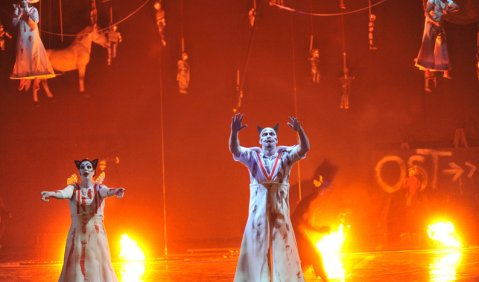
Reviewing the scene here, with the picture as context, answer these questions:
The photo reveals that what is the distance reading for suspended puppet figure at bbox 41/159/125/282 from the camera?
6.64 meters

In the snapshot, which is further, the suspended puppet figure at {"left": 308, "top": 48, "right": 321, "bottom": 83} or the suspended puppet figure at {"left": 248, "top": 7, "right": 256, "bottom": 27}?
Answer: the suspended puppet figure at {"left": 308, "top": 48, "right": 321, "bottom": 83}

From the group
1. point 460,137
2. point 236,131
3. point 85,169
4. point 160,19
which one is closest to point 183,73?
point 160,19

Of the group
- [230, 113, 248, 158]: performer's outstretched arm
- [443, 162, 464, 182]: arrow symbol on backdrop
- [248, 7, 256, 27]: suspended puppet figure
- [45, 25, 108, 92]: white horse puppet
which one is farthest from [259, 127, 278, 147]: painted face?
[443, 162, 464, 182]: arrow symbol on backdrop

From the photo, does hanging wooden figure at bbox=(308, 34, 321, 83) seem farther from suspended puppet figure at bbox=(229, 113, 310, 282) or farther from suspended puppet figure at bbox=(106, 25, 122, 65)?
suspended puppet figure at bbox=(229, 113, 310, 282)

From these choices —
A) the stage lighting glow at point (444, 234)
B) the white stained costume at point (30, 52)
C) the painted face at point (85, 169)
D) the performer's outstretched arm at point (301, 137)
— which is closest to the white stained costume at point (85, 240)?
the painted face at point (85, 169)

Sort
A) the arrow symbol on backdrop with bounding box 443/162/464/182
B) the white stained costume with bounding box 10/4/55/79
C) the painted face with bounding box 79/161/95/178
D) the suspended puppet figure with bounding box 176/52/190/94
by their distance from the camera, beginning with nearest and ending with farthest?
the painted face with bounding box 79/161/95/178 → the white stained costume with bounding box 10/4/55/79 → the suspended puppet figure with bounding box 176/52/190/94 → the arrow symbol on backdrop with bounding box 443/162/464/182

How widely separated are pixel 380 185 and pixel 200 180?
3.05m

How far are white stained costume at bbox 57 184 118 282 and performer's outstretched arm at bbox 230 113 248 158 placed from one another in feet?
4.22

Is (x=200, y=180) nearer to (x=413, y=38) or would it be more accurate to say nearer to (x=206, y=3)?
(x=206, y=3)

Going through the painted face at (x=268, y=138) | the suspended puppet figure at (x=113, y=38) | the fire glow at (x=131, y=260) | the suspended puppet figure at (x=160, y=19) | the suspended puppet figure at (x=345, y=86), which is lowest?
the fire glow at (x=131, y=260)

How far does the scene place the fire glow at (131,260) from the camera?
8795 millimetres

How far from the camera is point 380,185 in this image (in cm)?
1227

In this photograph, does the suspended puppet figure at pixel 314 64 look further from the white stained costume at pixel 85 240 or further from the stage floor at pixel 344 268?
the white stained costume at pixel 85 240

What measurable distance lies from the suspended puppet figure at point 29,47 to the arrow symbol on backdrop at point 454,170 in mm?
6740
